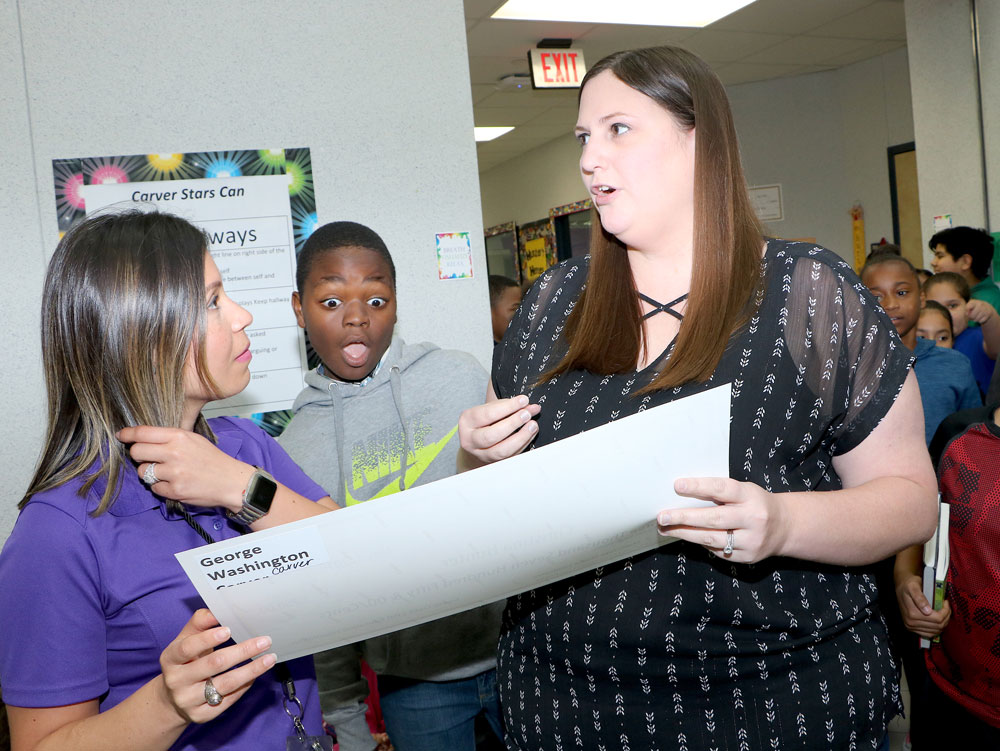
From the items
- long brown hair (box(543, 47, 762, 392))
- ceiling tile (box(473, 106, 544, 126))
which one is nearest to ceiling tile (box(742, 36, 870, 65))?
ceiling tile (box(473, 106, 544, 126))

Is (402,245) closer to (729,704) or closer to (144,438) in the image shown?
(144,438)

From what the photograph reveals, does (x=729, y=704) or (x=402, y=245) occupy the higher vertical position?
(x=402, y=245)

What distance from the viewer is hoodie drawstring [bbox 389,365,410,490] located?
5.70 ft

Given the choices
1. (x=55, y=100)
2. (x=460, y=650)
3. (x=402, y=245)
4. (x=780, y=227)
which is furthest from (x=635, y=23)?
(x=460, y=650)

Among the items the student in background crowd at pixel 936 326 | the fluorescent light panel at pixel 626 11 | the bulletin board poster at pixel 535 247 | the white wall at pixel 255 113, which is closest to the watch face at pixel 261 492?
the white wall at pixel 255 113

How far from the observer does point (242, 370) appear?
120 centimetres

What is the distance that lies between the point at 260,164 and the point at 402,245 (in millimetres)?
518

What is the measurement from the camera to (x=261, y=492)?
107 centimetres

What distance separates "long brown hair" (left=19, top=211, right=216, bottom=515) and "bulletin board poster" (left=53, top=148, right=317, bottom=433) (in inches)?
55.2

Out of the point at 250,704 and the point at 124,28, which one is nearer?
the point at 250,704

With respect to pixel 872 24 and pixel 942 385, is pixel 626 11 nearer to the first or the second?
pixel 872 24

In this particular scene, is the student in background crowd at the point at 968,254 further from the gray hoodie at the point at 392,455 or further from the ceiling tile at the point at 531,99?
the gray hoodie at the point at 392,455

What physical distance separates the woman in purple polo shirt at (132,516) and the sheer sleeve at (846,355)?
751mm

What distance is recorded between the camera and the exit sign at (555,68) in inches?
232
